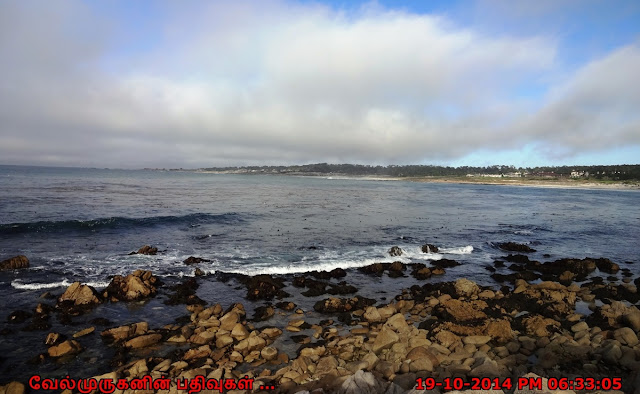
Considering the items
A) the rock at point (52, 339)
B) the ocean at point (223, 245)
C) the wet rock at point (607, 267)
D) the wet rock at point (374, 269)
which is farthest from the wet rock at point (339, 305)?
the wet rock at point (607, 267)

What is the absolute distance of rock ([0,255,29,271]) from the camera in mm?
17359

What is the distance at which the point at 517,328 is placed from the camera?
11.9m

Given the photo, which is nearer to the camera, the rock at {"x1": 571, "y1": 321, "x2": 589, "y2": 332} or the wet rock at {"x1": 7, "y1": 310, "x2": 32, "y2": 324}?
the rock at {"x1": 571, "y1": 321, "x2": 589, "y2": 332}

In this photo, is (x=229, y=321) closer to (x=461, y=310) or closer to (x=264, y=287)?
(x=264, y=287)

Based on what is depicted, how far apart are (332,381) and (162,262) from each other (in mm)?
15486

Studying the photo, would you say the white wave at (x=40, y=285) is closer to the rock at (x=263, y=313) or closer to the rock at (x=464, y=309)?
the rock at (x=263, y=313)

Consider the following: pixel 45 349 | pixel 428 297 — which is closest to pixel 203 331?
pixel 45 349

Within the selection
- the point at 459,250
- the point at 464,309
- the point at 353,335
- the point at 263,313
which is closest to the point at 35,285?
the point at 263,313

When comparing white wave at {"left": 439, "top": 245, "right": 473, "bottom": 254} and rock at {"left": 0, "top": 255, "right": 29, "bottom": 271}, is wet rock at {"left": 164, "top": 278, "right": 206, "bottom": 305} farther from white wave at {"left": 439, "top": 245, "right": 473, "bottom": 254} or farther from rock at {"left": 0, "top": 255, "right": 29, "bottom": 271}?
white wave at {"left": 439, "top": 245, "right": 473, "bottom": 254}

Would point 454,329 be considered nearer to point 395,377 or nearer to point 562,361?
point 562,361

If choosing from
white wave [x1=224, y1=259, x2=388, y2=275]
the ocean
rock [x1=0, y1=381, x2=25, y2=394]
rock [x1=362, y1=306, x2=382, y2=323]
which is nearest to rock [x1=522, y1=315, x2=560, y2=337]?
rock [x1=362, y1=306, x2=382, y2=323]

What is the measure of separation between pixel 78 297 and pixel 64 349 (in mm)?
4265

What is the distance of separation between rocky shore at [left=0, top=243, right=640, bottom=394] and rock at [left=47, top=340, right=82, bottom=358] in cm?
3

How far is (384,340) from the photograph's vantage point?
34.4 feet
